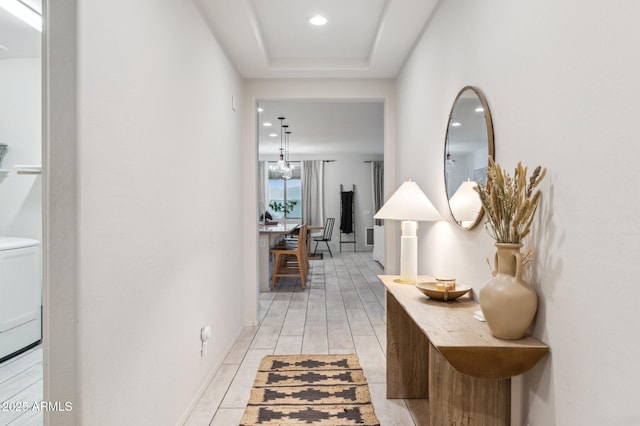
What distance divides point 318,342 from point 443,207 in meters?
1.75

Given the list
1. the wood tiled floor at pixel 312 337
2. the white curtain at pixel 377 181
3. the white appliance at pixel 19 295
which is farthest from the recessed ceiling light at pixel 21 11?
the white curtain at pixel 377 181

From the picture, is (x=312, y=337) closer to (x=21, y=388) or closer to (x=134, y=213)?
(x=21, y=388)

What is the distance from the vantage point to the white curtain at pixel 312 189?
10617 mm

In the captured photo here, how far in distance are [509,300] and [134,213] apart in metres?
1.45

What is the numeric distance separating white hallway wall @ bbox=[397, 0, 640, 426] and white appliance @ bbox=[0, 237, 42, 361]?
3.27 metres

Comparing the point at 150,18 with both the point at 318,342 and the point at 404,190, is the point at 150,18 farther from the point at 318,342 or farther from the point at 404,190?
the point at 318,342

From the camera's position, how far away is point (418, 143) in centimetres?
306

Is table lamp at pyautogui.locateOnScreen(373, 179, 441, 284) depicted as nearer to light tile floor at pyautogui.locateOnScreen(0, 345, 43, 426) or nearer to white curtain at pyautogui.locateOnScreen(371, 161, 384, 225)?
light tile floor at pyautogui.locateOnScreen(0, 345, 43, 426)

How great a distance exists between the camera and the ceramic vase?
1.27m


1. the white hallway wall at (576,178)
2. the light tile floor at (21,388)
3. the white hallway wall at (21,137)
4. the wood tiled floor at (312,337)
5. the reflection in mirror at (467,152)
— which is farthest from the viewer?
the white hallway wall at (21,137)

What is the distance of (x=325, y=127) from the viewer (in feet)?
24.3

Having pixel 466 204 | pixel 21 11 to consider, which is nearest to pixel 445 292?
pixel 466 204

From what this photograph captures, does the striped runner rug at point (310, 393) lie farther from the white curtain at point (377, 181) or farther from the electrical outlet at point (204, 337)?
the white curtain at point (377, 181)

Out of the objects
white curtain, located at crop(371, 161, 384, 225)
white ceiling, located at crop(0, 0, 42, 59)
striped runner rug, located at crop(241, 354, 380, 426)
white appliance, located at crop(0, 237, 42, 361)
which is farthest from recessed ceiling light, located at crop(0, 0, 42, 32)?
white curtain, located at crop(371, 161, 384, 225)
